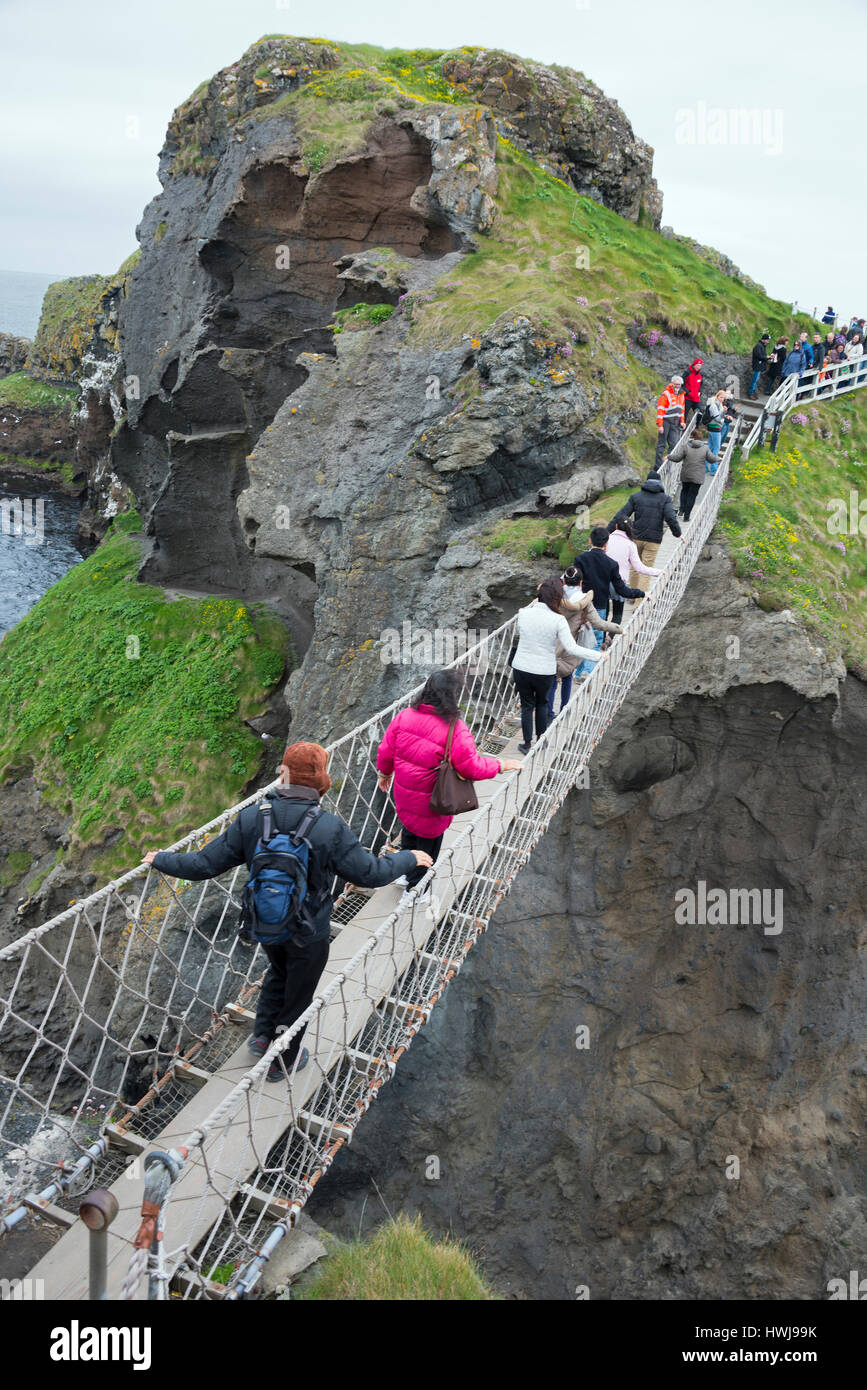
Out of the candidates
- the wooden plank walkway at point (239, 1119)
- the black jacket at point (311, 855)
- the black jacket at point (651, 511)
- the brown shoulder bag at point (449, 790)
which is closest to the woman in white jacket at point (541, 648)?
the wooden plank walkway at point (239, 1119)

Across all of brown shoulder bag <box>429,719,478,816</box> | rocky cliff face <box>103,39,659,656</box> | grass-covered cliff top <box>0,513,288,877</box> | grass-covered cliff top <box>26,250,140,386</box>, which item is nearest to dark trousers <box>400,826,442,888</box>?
brown shoulder bag <box>429,719,478,816</box>

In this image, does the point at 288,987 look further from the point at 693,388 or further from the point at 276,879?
the point at 693,388

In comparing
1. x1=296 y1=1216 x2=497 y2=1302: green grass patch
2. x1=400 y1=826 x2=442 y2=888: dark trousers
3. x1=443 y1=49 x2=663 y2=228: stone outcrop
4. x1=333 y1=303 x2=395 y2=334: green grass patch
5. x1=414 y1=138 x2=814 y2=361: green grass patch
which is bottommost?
x1=296 y1=1216 x2=497 y2=1302: green grass patch

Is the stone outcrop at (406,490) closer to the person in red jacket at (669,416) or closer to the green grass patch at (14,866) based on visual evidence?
the person in red jacket at (669,416)

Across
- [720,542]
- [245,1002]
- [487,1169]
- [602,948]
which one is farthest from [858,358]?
[245,1002]

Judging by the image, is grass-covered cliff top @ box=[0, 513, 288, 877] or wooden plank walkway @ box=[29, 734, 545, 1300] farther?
grass-covered cliff top @ box=[0, 513, 288, 877]

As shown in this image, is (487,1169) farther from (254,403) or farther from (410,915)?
(254,403)

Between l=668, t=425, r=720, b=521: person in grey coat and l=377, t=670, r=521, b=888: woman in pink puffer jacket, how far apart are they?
6517mm

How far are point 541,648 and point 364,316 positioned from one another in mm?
9203

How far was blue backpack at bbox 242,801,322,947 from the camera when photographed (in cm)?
370

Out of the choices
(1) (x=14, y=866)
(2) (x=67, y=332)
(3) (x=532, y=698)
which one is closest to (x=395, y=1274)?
(3) (x=532, y=698)

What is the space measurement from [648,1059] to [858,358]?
13.3 m

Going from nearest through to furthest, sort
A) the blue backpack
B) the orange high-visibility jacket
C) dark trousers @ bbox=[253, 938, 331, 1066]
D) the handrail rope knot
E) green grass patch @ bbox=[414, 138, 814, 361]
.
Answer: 1. the handrail rope knot
2. the blue backpack
3. dark trousers @ bbox=[253, 938, 331, 1066]
4. the orange high-visibility jacket
5. green grass patch @ bbox=[414, 138, 814, 361]

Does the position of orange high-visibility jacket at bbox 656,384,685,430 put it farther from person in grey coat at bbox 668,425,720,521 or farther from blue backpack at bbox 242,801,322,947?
blue backpack at bbox 242,801,322,947
